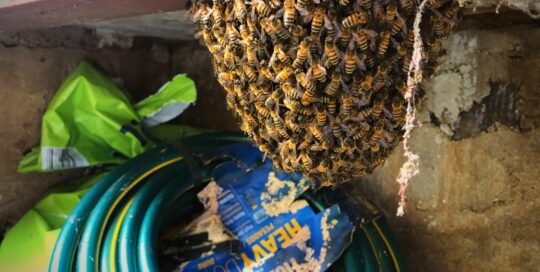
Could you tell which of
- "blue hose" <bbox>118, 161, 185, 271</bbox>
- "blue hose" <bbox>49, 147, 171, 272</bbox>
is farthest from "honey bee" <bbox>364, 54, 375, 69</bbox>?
"blue hose" <bbox>49, 147, 171, 272</bbox>

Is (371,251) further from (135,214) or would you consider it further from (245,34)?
(245,34)

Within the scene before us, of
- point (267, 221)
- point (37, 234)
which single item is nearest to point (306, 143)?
point (267, 221)

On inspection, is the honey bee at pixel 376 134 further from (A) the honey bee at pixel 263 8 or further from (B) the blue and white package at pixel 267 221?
(B) the blue and white package at pixel 267 221

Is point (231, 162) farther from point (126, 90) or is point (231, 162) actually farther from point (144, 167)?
point (126, 90)

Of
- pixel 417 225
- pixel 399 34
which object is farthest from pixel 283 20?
pixel 417 225

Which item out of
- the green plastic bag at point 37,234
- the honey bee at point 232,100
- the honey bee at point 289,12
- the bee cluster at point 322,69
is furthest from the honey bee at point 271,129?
the green plastic bag at point 37,234

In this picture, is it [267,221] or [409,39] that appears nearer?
[409,39]
